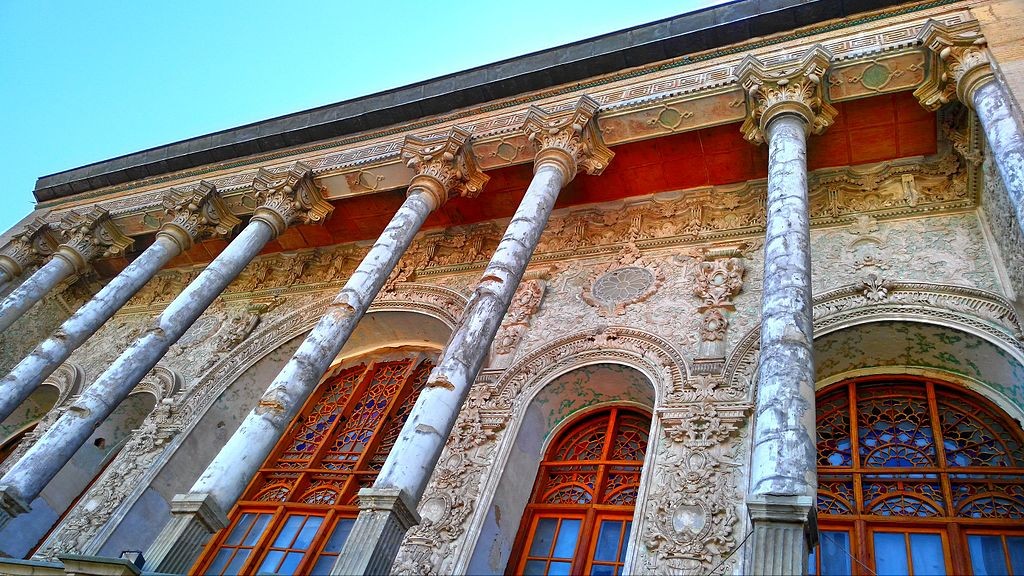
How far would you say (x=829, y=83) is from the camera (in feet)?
24.6

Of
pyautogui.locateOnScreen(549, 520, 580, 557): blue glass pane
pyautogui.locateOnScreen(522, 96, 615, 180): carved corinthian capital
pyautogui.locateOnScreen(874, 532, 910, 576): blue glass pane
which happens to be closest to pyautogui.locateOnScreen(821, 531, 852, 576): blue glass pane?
pyautogui.locateOnScreen(874, 532, 910, 576): blue glass pane

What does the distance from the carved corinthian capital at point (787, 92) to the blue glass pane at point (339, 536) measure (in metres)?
6.00

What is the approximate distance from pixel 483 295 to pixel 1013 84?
4890 millimetres

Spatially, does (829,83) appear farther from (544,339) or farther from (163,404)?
(163,404)

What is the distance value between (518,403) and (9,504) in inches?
193

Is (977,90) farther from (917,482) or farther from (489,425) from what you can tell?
(489,425)

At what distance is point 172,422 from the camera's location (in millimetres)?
9531

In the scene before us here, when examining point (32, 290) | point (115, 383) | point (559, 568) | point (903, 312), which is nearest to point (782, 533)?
point (559, 568)

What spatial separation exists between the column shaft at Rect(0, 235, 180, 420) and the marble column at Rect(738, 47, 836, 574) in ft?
26.2

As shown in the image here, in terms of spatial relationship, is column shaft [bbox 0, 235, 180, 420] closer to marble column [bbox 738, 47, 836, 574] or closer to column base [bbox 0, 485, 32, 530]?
column base [bbox 0, 485, 32, 530]

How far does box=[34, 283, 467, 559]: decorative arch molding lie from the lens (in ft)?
27.7

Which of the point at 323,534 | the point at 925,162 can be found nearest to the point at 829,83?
the point at 925,162

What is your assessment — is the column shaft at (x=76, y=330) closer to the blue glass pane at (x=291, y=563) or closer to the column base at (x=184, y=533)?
the blue glass pane at (x=291, y=563)

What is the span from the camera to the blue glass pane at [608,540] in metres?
6.45
